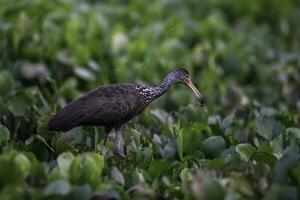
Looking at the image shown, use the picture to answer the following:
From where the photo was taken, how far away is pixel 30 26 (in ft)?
40.8

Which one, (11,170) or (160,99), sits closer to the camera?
(11,170)

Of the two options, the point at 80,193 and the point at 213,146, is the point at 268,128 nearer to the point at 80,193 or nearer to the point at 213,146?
the point at 213,146

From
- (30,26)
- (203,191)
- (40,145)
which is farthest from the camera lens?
(30,26)

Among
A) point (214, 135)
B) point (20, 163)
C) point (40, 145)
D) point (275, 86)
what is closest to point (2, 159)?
point (20, 163)

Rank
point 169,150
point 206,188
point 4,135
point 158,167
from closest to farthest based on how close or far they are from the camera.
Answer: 1. point 206,188
2. point 158,167
3. point 4,135
4. point 169,150

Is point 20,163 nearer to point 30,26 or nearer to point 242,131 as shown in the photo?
point 242,131

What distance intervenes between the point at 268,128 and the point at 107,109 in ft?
5.71

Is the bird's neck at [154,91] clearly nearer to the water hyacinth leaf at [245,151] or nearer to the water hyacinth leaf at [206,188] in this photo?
the water hyacinth leaf at [245,151]

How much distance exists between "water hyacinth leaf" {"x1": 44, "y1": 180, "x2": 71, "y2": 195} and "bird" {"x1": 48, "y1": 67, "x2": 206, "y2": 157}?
1.36 m

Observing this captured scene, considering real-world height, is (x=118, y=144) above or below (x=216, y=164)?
above

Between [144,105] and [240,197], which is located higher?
[144,105]

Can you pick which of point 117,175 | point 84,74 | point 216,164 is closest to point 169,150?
point 216,164

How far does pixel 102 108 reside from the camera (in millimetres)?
8242

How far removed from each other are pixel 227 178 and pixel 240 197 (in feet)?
1.26
